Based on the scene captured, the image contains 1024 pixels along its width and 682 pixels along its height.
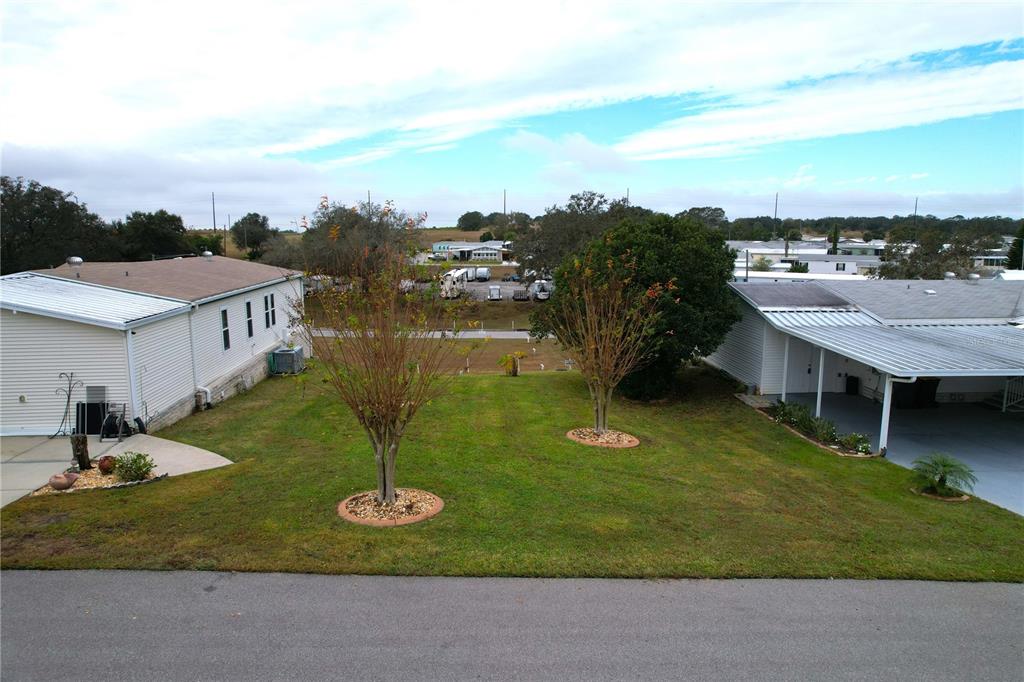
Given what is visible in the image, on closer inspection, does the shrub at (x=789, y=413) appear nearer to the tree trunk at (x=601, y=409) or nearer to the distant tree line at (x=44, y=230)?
the tree trunk at (x=601, y=409)

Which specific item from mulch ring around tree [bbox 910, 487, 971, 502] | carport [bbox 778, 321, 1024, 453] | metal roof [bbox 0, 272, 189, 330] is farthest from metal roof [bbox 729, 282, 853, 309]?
metal roof [bbox 0, 272, 189, 330]

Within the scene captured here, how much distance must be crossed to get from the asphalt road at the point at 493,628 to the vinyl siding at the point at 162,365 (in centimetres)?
664

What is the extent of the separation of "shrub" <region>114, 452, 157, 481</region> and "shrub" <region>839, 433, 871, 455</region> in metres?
12.7

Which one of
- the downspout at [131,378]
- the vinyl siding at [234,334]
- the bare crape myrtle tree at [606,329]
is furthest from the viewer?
the vinyl siding at [234,334]

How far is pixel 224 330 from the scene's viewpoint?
1769cm

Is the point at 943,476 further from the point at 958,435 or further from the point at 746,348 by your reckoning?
the point at 746,348

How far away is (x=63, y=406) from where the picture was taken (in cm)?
1203

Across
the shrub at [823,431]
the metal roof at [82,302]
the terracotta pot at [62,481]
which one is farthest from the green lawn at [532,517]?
the metal roof at [82,302]

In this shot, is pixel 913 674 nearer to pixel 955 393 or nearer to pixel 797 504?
pixel 797 504

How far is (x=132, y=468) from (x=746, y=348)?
15.9 m

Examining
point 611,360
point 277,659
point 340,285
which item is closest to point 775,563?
point 277,659

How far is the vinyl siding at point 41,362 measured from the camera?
11938 millimetres

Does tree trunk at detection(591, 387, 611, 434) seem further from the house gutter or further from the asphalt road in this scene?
the house gutter

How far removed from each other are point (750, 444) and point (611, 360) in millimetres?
3749
